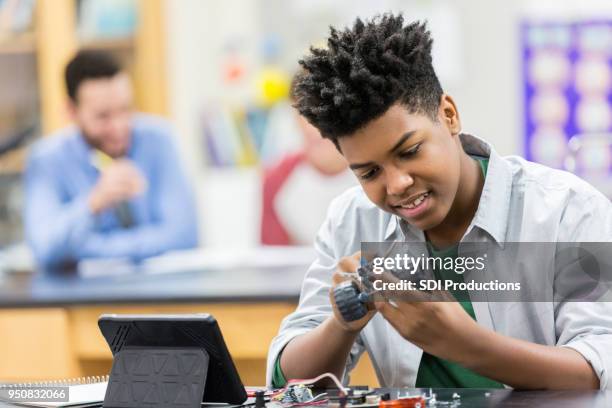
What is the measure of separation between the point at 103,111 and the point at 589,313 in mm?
2585

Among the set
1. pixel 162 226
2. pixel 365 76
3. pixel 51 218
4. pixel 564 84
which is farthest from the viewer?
pixel 564 84

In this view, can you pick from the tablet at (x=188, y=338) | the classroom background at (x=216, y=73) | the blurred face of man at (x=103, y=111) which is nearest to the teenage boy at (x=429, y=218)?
the tablet at (x=188, y=338)

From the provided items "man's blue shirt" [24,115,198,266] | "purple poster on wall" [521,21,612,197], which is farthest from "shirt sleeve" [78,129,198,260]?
"purple poster on wall" [521,21,612,197]

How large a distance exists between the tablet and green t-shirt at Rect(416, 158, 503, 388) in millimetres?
318

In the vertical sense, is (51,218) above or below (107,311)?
above

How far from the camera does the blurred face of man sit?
3.68 meters

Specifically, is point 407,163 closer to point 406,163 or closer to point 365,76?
point 406,163

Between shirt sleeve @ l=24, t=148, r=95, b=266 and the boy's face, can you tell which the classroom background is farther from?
the boy's face

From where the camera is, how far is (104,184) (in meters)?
3.65

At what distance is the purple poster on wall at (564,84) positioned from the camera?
12.7ft

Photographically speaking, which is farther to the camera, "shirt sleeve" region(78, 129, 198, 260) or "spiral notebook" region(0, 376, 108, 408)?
"shirt sleeve" region(78, 129, 198, 260)

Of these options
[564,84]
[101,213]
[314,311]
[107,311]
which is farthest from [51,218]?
[314,311]

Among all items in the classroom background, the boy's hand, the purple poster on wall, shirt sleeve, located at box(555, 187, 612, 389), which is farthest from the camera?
the classroom background

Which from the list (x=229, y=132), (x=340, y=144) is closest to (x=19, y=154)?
(x=229, y=132)
